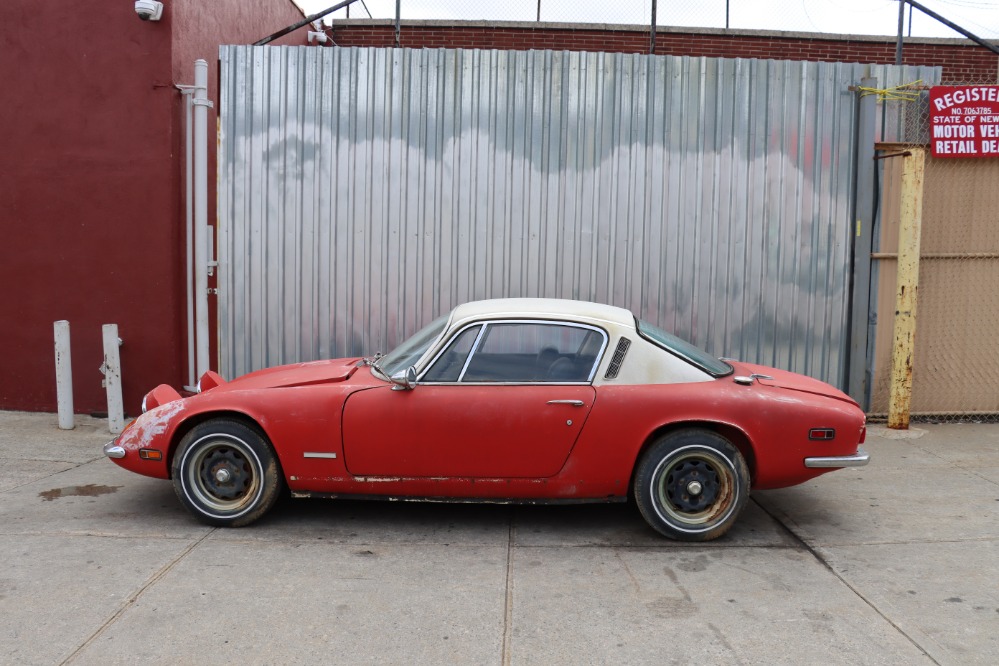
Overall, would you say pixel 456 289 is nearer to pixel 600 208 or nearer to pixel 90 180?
pixel 600 208

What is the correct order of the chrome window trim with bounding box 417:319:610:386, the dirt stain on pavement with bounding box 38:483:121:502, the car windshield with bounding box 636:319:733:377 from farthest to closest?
the dirt stain on pavement with bounding box 38:483:121:502 → the car windshield with bounding box 636:319:733:377 → the chrome window trim with bounding box 417:319:610:386

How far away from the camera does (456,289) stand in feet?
26.5

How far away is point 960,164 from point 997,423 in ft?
8.04

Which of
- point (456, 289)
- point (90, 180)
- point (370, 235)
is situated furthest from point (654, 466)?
point (90, 180)

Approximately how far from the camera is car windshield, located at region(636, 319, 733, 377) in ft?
16.6

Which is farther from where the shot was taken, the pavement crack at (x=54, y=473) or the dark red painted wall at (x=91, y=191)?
the dark red painted wall at (x=91, y=191)

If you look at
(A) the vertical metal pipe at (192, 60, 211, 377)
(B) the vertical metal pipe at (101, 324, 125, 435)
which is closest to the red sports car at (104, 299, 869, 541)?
(B) the vertical metal pipe at (101, 324, 125, 435)

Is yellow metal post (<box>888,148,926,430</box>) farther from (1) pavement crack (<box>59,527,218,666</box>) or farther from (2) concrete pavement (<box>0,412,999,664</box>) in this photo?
(1) pavement crack (<box>59,527,218,666</box>)

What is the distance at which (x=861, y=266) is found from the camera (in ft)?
26.6

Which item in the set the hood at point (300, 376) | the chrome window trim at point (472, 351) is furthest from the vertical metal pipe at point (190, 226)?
the chrome window trim at point (472, 351)

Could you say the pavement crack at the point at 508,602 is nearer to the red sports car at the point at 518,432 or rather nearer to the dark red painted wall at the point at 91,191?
the red sports car at the point at 518,432

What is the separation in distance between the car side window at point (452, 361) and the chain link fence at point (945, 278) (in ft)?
15.9

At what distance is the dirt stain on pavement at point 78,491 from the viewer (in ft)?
18.7

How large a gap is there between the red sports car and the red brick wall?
959 centimetres
